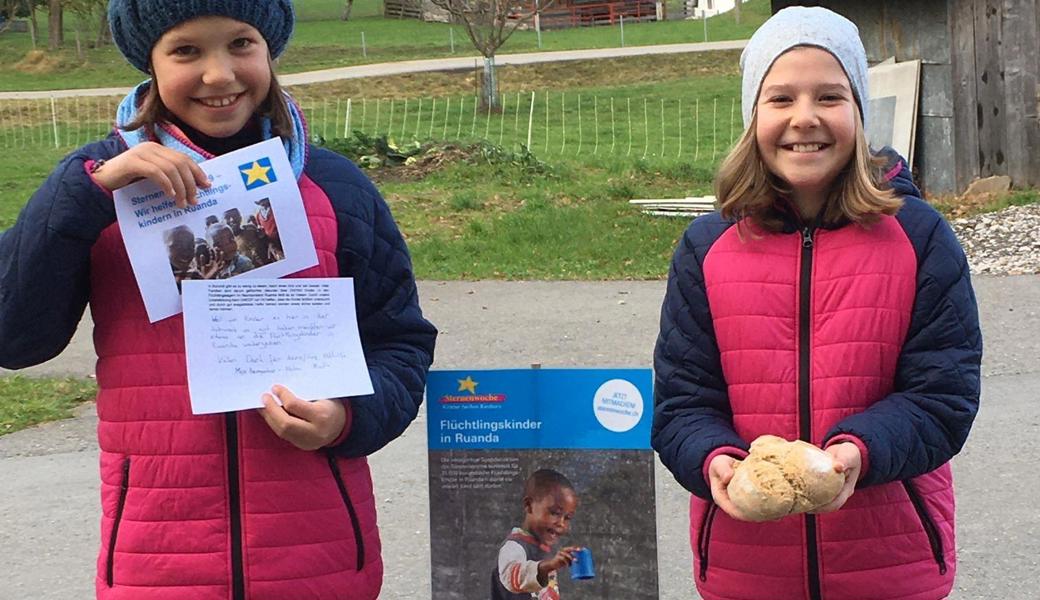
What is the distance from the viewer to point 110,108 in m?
29.2

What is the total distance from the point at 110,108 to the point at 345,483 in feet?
92.1

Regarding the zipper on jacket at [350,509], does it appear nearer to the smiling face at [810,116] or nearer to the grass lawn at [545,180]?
the smiling face at [810,116]

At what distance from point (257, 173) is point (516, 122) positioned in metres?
24.8

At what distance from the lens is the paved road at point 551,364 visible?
203 inches

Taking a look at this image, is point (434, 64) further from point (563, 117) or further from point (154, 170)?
point (154, 170)

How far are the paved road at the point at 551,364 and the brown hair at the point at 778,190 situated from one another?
2.46 metres

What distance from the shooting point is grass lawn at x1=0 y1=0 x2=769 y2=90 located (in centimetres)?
Result: 3888

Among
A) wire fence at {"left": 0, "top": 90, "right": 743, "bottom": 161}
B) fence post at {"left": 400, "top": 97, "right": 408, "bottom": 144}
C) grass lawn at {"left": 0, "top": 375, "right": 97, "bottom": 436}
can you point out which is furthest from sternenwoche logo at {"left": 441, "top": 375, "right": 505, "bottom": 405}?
fence post at {"left": 400, "top": 97, "right": 408, "bottom": 144}

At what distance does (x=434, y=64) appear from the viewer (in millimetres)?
37281

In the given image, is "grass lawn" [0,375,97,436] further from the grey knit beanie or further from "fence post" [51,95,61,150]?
"fence post" [51,95,61,150]

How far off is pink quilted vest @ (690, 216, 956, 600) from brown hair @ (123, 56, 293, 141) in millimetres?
887

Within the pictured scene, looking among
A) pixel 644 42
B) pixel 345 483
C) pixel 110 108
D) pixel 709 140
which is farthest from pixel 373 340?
pixel 644 42

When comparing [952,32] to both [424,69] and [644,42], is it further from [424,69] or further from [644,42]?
[644,42]

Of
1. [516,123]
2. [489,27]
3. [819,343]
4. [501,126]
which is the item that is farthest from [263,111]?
[489,27]
